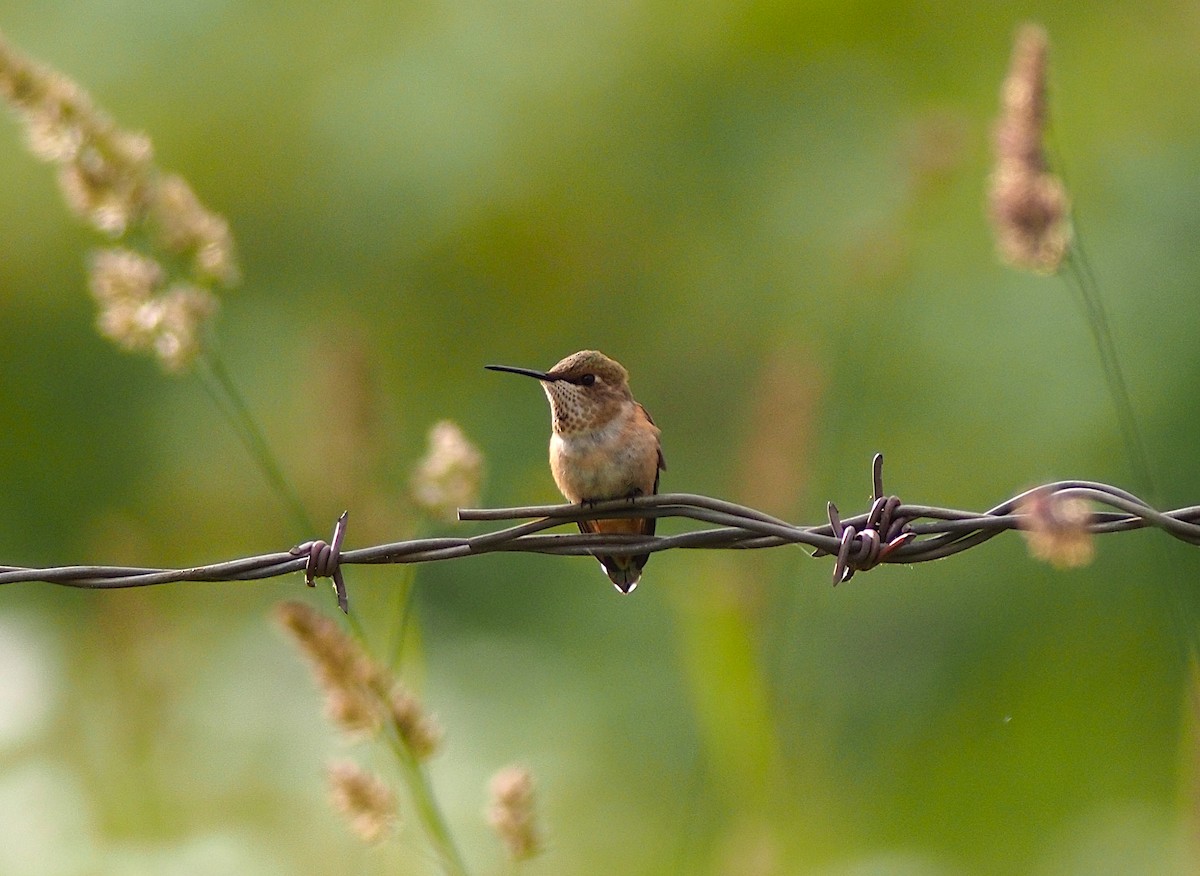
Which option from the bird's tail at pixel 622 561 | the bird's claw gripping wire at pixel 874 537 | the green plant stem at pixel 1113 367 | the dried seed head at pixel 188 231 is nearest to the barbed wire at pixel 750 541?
the bird's claw gripping wire at pixel 874 537

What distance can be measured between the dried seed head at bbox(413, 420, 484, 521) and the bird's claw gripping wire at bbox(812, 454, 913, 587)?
0.82 meters

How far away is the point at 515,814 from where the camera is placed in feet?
9.59

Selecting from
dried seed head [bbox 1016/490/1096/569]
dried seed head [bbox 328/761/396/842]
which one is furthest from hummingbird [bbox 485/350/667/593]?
dried seed head [bbox 1016/490/1096/569]

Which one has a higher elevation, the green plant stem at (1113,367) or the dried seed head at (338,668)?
the green plant stem at (1113,367)

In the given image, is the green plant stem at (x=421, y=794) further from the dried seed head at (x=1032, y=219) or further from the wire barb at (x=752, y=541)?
the dried seed head at (x=1032, y=219)

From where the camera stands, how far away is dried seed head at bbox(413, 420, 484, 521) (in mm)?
3121

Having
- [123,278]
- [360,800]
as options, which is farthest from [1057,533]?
[123,278]

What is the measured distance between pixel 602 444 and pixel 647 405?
7.02 meters

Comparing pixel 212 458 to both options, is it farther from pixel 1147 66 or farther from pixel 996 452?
pixel 1147 66

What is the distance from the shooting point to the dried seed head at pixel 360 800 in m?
2.96

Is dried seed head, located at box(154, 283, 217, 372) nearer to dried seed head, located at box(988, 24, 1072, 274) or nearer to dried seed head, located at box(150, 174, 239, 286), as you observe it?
dried seed head, located at box(150, 174, 239, 286)

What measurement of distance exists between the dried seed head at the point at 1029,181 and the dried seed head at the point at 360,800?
5.94ft

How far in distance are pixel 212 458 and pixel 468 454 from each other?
7867mm

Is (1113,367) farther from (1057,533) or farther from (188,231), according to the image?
(188,231)
